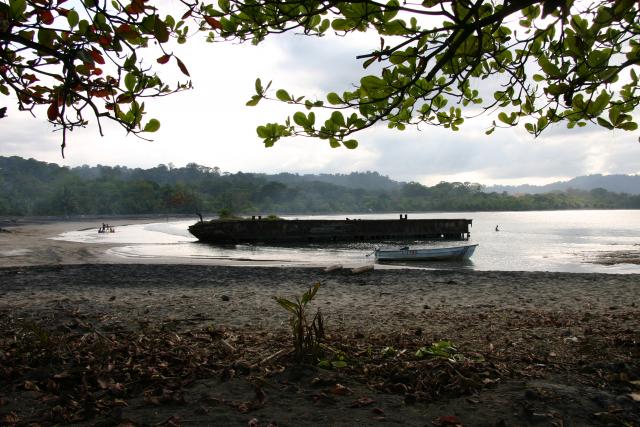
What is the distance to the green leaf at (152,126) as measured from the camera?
3.38 meters

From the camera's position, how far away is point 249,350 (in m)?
4.71

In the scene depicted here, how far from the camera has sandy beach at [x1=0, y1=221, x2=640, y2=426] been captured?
318 centimetres

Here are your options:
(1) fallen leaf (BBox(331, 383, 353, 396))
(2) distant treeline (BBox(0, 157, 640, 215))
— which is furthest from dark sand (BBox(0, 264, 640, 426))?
(2) distant treeline (BBox(0, 157, 640, 215))

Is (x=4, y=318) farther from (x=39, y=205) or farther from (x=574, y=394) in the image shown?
(x=39, y=205)

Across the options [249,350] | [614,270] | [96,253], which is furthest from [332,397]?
[96,253]

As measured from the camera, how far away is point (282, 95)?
3428 mm

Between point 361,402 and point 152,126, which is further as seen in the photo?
point 152,126

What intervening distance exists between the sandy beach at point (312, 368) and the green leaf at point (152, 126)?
202cm

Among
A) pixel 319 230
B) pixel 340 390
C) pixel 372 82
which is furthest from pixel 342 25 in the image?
pixel 319 230

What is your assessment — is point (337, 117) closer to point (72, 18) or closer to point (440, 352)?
point (72, 18)

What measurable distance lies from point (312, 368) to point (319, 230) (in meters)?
46.1

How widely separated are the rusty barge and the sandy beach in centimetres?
3818

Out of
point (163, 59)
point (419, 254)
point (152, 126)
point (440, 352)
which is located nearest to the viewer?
point (163, 59)

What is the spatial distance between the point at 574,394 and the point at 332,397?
183cm
